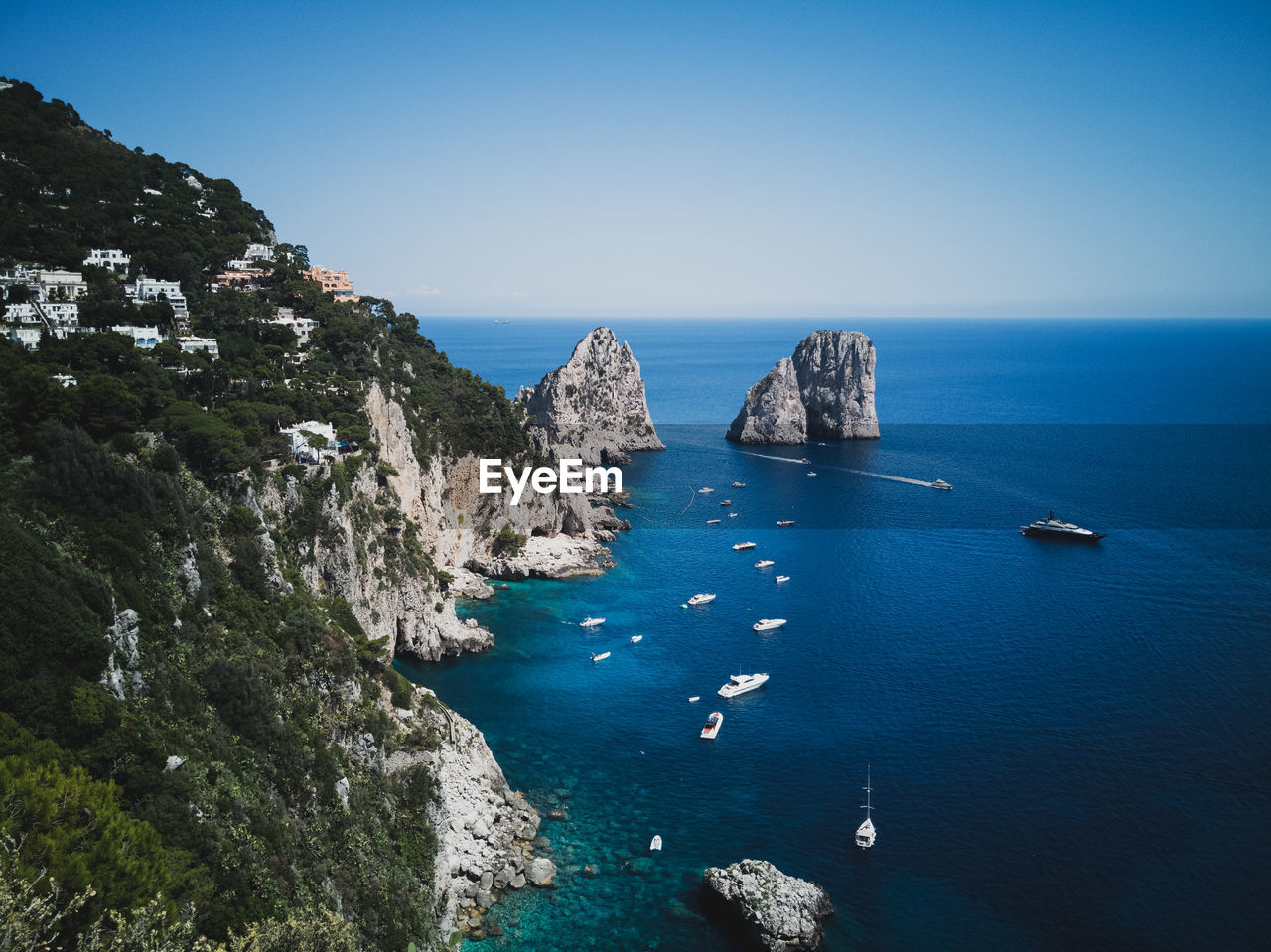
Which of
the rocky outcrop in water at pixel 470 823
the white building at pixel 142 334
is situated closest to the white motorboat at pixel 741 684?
the rocky outcrop in water at pixel 470 823

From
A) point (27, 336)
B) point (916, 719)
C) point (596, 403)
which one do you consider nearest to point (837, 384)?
point (596, 403)

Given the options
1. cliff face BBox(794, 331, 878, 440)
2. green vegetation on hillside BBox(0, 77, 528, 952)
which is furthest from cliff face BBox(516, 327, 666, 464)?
green vegetation on hillside BBox(0, 77, 528, 952)

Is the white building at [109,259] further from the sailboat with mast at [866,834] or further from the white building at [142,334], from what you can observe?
the sailboat with mast at [866,834]

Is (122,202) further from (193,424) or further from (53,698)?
(53,698)

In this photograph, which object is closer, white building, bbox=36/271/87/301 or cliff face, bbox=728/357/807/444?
white building, bbox=36/271/87/301

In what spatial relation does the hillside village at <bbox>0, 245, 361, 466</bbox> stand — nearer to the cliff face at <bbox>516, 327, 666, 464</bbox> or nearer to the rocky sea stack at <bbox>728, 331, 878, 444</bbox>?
the cliff face at <bbox>516, 327, 666, 464</bbox>
